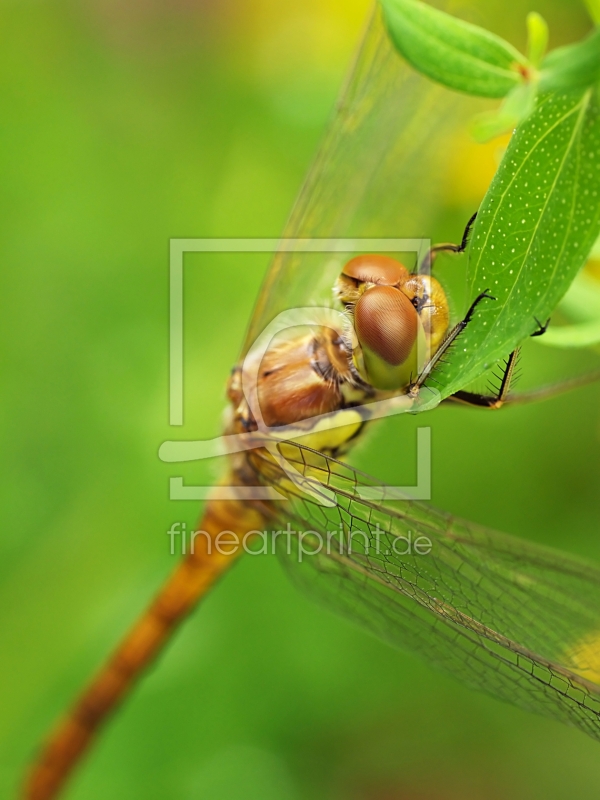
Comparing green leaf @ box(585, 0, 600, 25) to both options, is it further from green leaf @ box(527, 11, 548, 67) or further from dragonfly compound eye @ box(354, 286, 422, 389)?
dragonfly compound eye @ box(354, 286, 422, 389)

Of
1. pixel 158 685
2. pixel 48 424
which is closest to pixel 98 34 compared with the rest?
pixel 48 424

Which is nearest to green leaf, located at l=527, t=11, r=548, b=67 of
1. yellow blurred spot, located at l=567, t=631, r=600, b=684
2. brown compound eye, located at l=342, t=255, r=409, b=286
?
brown compound eye, located at l=342, t=255, r=409, b=286

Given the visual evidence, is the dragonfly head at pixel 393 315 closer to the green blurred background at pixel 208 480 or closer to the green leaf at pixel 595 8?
the green leaf at pixel 595 8

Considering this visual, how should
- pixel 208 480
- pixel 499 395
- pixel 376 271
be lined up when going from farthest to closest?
pixel 208 480 → pixel 376 271 → pixel 499 395

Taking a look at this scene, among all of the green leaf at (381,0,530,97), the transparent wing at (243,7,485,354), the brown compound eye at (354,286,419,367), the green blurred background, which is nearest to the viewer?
the green leaf at (381,0,530,97)

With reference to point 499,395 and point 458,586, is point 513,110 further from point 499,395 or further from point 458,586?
point 458,586

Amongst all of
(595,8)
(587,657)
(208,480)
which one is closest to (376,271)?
(595,8)
